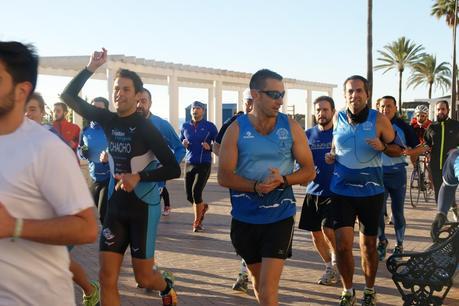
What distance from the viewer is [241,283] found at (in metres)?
6.27

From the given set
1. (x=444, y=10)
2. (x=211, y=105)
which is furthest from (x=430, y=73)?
(x=211, y=105)

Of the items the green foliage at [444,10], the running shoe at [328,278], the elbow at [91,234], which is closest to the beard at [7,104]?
the elbow at [91,234]

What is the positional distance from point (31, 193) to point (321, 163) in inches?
194

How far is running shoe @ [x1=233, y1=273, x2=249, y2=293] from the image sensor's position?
625 cm

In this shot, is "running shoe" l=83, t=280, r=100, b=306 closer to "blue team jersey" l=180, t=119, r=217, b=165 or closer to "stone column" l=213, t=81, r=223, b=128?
"blue team jersey" l=180, t=119, r=217, b=165

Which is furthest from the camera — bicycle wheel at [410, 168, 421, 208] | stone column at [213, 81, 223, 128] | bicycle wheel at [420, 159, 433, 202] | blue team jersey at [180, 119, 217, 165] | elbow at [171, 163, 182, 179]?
stone column at [213, 81, 223, 128]

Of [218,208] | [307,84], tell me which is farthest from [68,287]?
[307,84]

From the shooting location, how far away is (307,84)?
1229 inches

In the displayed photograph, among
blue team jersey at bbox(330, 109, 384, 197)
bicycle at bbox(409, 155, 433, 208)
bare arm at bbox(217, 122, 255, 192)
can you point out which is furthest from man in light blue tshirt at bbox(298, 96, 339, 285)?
bicycle at bbox(409, 155, 433, 208)

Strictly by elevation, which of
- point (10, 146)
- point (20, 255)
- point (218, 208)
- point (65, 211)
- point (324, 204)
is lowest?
point (218, 208)

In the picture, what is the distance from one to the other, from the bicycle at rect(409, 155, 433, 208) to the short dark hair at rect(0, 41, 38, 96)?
11643 millimetres

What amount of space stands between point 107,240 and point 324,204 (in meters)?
2.89

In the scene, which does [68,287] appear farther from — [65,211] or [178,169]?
[178,169]

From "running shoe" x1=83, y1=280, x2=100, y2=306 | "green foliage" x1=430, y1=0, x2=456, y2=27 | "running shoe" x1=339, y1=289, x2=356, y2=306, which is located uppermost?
"green foliage" x1=430, y1=0, x2=456, y2=27
